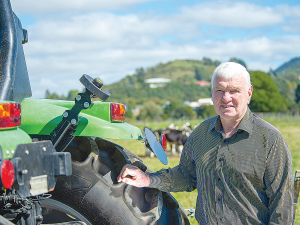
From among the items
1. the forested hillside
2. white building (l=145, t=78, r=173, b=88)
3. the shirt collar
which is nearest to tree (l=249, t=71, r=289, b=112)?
the forested hillside

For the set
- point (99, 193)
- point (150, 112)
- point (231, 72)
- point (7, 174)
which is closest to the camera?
point (7, 174)

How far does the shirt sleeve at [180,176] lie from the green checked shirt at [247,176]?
197mm

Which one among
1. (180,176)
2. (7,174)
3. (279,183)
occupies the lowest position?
(180,176)

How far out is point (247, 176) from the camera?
221 centimetres

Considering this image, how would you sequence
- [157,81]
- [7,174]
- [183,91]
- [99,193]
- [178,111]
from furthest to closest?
[157,81] → [183,91] → [178,111] → [99,193] → [7,174]

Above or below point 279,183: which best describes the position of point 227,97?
above

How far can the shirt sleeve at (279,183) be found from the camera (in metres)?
2.10

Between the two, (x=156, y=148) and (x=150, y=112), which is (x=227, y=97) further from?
(x=150, y=112)

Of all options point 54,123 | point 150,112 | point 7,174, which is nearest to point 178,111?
point 150,112

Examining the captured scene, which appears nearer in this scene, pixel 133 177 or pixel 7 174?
pixel 7 174

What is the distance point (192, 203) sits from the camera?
5.34m

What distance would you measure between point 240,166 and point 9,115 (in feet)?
4.40

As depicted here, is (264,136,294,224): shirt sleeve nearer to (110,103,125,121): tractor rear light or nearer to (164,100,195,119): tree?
(110,103,125,121): tractor rear light

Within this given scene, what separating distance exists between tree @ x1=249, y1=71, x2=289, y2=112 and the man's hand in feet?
205
